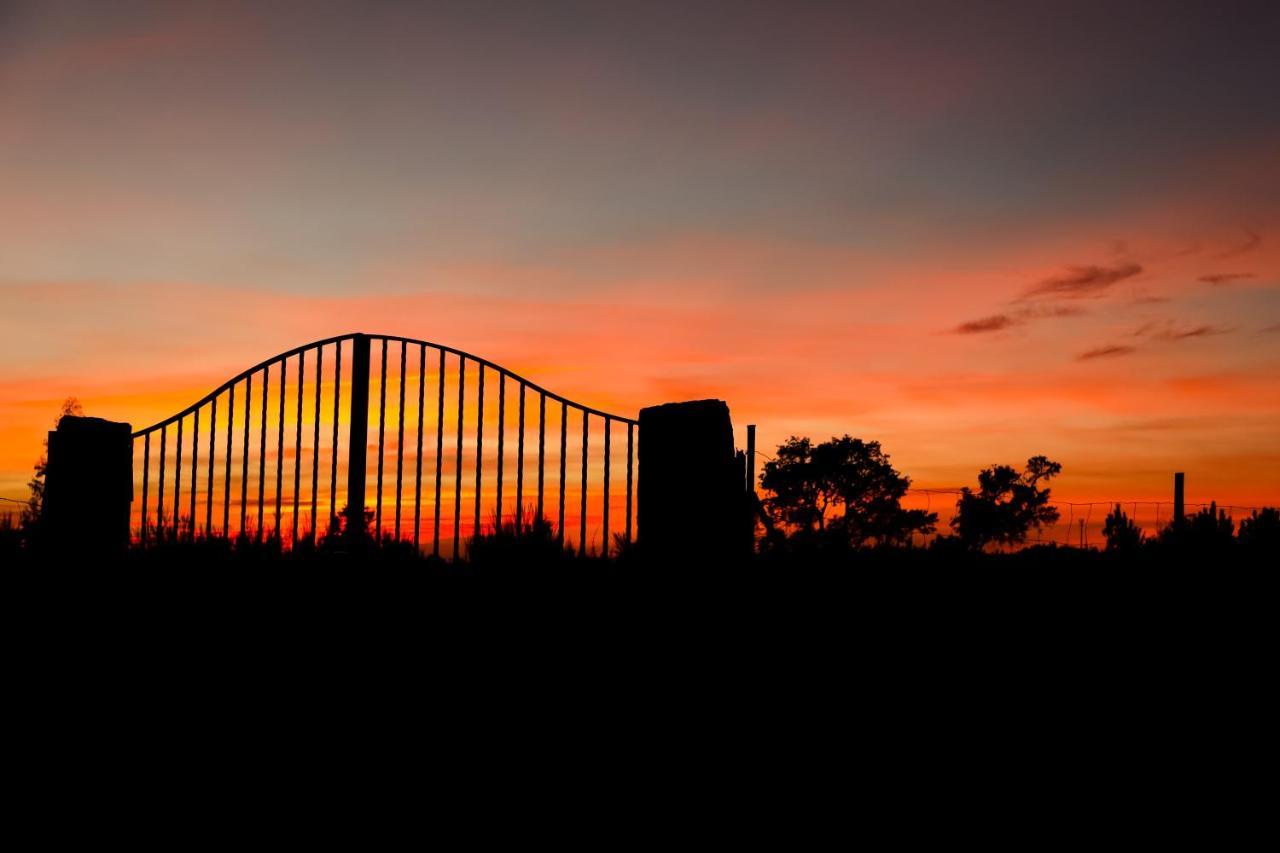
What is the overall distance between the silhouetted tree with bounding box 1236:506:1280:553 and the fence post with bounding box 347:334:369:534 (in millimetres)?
8027

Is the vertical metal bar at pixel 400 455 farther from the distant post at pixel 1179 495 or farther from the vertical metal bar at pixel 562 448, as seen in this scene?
the distant post at pixel 1179 495

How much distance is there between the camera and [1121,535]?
1773 centimetres

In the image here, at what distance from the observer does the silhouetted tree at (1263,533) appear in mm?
11268

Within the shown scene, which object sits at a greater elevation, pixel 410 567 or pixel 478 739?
pixel 410 567

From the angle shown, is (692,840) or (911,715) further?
(911,715)

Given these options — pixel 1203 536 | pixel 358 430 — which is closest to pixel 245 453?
pixel 358 430

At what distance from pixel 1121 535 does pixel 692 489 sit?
39.5 feet

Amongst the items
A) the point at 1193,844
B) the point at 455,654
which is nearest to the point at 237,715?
the point at 455,654

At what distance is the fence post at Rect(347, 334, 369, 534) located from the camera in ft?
33.0

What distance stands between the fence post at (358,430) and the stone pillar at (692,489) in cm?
305

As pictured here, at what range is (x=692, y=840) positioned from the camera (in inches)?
180

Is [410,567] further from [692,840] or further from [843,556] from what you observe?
[692,840]

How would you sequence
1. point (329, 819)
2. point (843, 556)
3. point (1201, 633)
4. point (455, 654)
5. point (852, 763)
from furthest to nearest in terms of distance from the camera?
point (843, 556)
point (1201, 633)
point (455, 654)
point (852, 763)
point (329, 819)

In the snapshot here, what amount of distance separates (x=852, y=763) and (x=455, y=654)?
2.60m
